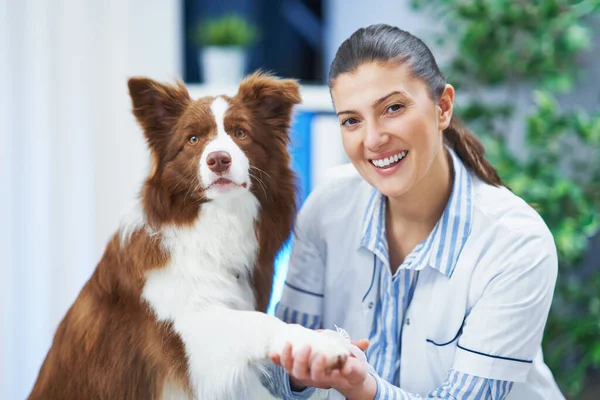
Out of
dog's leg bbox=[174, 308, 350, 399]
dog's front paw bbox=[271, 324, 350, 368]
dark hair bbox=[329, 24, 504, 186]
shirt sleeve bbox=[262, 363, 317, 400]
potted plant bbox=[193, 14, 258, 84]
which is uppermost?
potted plant bbox=[193, 14, 258, 84]

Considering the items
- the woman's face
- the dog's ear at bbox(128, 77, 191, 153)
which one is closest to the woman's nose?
the woman's face

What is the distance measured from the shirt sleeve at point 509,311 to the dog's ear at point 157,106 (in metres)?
0.79

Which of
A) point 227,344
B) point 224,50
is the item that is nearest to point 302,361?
point 227,344

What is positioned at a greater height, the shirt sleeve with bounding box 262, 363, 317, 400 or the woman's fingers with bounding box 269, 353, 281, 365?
the woman's fingers with bounding box 269, 353, 281, 365

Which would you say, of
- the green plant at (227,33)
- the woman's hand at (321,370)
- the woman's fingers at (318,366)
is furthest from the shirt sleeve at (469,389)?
the green plant at (227,33)

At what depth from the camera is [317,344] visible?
3.66 ft

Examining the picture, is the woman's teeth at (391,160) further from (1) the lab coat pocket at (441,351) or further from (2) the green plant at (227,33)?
(2) the green plant at (227,33)

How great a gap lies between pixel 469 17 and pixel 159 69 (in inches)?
65.7

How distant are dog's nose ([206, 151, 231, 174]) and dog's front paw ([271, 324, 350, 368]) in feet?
1.23

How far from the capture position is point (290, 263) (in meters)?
1.62

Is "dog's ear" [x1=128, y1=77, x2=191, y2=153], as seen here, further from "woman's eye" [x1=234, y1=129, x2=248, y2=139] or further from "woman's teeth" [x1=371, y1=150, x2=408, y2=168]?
"woman's teeth" [x1=371, y1=150, x2=408, y2=168]

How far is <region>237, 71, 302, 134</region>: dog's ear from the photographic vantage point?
1.46 m

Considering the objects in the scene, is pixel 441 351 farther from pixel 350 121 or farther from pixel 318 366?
pixel 350 121

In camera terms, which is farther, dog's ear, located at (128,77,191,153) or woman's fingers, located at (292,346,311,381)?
dog's ear, located at (128,77,191,153)
